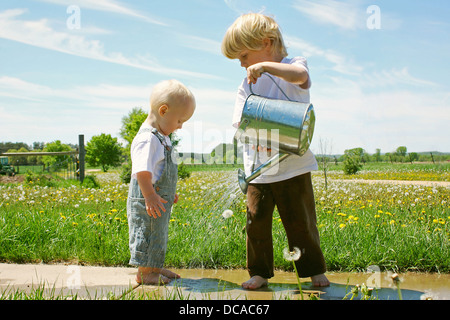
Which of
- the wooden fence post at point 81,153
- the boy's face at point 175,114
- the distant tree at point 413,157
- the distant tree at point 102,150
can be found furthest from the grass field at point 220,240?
the distant tree at point 102,150

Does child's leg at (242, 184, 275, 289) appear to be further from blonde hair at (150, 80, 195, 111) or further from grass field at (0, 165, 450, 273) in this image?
blonde hair at (150, 80, 195, 111)

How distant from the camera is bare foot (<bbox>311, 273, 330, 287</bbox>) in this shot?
2.19 metres

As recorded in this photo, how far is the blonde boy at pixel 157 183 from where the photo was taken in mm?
2236

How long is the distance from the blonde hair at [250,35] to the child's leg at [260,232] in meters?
0.74

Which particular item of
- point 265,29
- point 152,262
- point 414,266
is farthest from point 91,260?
point 414,266

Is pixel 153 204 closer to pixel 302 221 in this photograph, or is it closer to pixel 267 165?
pixel 267 165

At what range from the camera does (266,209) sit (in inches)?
89.2

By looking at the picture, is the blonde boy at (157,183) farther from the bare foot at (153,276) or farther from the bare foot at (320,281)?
the bare foot at (320,281)

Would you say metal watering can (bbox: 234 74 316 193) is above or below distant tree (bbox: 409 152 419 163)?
below

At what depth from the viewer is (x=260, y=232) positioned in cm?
228

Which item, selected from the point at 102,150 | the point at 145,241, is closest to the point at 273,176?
the point at 145,241

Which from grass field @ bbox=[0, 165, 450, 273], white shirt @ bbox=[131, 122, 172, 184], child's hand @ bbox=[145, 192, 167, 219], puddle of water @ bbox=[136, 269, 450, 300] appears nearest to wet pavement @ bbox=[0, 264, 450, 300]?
puddle of water @ bbox=[136, 269, 450, 300]

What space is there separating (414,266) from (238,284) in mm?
1126

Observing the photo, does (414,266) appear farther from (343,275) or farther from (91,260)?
(91,260)
